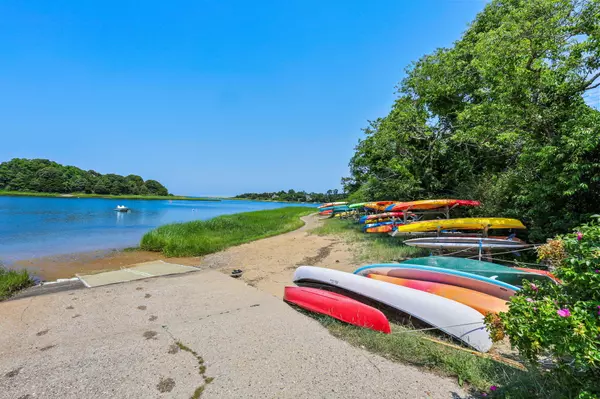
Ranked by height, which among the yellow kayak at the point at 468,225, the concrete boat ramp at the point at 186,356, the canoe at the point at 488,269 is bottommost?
the concrete boat ramp at the point at 186,356

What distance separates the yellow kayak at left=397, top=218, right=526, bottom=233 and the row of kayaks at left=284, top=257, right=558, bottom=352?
7.88ft

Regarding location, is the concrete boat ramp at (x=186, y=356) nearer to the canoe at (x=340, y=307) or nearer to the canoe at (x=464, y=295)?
the canoe at (x=340, y=307)

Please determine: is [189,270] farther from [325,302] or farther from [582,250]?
[582,250]

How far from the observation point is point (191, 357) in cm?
381

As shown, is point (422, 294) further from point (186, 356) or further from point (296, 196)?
point (296, 196)

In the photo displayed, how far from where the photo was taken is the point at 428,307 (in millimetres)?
4578

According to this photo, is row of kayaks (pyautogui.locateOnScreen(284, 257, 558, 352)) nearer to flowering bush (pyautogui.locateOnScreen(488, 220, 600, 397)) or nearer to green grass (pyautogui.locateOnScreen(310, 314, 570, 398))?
green grass (pyautogui.locateOnScreen(310, 314, 570, 398))

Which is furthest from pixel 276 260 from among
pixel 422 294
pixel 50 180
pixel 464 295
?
pixel 50 180

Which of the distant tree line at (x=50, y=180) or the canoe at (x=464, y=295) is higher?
the distant tree line at (x=50, y=180)

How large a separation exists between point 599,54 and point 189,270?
13.2m

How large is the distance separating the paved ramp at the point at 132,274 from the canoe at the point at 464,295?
695cm

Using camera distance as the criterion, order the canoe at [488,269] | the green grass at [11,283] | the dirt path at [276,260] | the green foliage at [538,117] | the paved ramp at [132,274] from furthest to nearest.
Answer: the dirt path at [276,260]
the paved ramp at [132,274]
the green grass at [11,283]
the green foliage at [538,117]
the canoe at [488,269]

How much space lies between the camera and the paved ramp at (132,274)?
26.8ft

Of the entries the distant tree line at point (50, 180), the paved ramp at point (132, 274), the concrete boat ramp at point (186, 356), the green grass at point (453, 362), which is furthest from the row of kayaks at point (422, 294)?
the distant tree line at point (50, 180)
